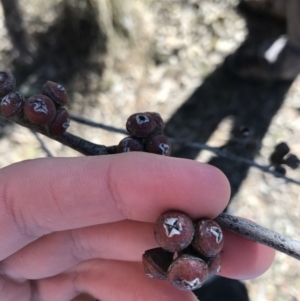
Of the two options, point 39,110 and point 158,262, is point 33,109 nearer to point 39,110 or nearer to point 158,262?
point 39,110

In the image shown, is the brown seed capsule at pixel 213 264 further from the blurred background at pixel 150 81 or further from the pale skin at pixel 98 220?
the blurred background at pixel 150 81

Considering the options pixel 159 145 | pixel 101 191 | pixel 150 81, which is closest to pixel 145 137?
pixel 159 145

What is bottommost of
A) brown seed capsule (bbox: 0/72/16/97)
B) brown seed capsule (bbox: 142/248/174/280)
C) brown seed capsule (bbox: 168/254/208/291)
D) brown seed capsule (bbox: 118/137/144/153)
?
brown seed capsule (bbox: 142/248/174/280)

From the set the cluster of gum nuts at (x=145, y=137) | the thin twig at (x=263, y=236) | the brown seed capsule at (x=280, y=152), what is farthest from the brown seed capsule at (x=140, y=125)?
the brown seed capsule at (x=280, y=152)

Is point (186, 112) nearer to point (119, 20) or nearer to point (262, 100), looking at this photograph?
point (262, 100)

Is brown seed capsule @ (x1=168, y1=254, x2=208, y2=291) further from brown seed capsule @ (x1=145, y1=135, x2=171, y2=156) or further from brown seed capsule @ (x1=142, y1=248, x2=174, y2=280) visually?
brown seed capsule @ (x1=145, y1=135, x2=171, y2=156)

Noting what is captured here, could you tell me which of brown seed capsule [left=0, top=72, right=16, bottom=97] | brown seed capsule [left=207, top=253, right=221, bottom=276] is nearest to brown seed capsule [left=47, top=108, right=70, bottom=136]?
brown seed capsule [left=0, top=72, right=16, bottom=97]

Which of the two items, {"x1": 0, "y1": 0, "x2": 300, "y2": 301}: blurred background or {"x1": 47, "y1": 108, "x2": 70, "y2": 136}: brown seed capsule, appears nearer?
{"x1": 47, "y1": 108, "x2": 70, "y2": 136}: brown seed capsule
